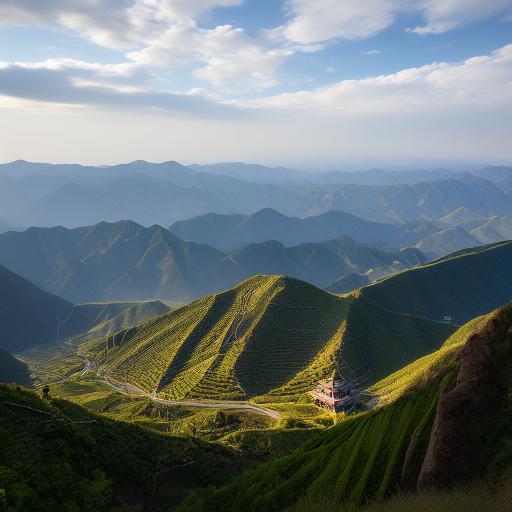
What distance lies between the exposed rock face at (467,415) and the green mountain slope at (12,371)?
154 metres

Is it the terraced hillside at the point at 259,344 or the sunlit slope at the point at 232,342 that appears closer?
the terraced hillside at the point at 259,344

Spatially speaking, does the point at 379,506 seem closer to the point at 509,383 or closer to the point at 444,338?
the point at 509,383

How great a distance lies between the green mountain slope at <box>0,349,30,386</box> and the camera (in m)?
148

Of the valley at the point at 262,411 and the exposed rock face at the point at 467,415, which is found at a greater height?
the exposed rock face at the point at 467,415

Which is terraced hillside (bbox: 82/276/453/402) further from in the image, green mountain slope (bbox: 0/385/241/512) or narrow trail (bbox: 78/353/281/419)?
green mountain slope (bbox: 0/385/241/512)

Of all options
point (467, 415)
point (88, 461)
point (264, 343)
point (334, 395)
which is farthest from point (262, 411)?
point (467, 415)

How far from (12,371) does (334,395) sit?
127m

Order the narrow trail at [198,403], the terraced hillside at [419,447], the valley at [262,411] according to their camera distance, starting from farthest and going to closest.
Answer: the narrow trail at [198,403]
the valley at [262,411]
the terraced hillside at [419,447]

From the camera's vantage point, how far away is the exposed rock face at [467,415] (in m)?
27.1

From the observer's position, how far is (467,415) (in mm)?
28234

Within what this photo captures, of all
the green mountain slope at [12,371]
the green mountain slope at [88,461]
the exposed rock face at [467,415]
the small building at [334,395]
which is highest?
the exposed rock face at [467,415]

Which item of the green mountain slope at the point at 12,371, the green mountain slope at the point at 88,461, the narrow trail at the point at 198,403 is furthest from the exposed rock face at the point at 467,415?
the green mountain slope at the point at 12,371

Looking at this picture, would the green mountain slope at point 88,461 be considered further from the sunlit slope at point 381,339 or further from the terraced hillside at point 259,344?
the sunlit slope at point 381,339

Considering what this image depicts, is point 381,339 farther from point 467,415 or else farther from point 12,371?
point 12,371
